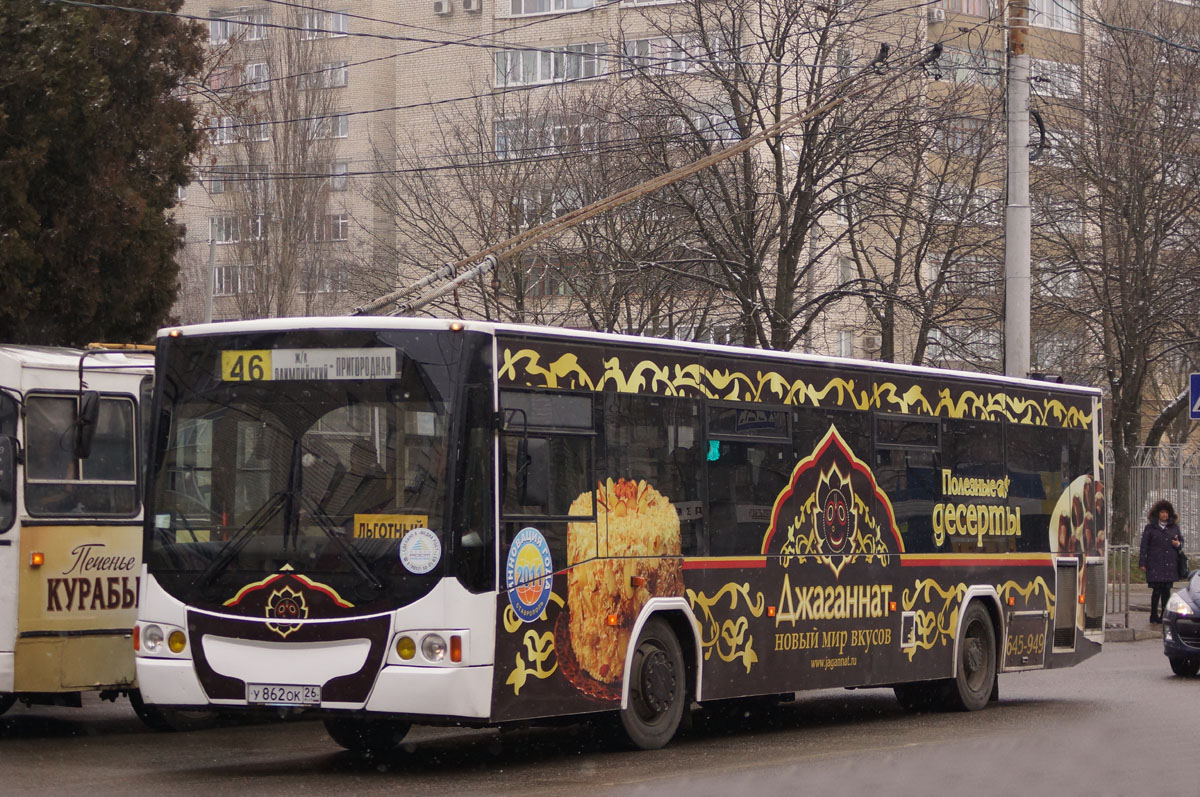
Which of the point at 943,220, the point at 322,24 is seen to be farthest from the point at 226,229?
the point at 943,220

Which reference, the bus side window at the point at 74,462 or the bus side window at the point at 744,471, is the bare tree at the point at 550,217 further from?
the bus side window at the point at 74,462

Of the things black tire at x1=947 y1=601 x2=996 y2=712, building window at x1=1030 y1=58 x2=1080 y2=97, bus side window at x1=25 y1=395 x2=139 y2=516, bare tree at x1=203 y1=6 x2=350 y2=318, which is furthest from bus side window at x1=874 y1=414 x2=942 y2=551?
bare tree at x1=203 y1=6 x2=350 y2=318

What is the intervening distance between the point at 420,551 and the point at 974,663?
6.84 meters

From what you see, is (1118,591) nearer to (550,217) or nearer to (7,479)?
(550,217)

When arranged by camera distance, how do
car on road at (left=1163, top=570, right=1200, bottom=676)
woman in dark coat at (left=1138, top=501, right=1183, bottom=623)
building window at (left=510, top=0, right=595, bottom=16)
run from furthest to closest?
1. building window at (left=510, top=0, right=595, bottom=16)
2. woman in dark coat at (left=1138, top=501, right=1183, bottom=623)
3. car on road at (left=1163, top=570, right=1200, bottom=676)

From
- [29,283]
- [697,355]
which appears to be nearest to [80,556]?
[697,355]

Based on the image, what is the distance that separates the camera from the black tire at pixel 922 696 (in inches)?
617

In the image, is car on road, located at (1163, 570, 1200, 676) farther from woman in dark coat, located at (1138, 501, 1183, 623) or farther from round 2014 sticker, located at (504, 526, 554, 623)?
round 2014 sticker, located at (504, 526, 554, 623)

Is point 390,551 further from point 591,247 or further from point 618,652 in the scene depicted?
point 591,247

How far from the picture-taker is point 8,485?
1278cm

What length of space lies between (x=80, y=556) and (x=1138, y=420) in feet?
88.2

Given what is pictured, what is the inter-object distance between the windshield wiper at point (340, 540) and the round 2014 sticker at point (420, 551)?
0.21 m

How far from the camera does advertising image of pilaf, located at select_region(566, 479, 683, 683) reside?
450 inches

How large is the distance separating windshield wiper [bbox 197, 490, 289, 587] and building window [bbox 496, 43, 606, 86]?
33269mm
